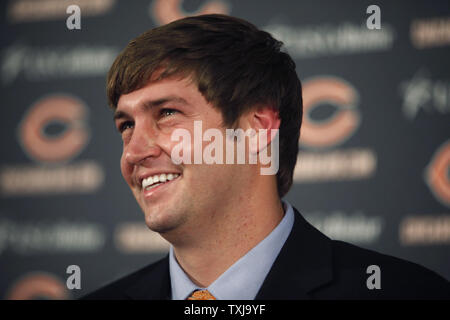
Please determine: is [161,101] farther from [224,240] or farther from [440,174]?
[440,174]

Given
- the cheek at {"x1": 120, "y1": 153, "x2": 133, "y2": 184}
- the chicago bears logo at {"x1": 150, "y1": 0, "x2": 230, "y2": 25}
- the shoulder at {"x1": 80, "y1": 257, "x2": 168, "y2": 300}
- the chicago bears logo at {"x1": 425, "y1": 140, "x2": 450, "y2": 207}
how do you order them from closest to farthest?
the cheek at {"x1": 120, "y1": 153, "x2": 133, "y2": 184}, the shoulder at {"x1": 80, "y1": 257, "x2": 168, "y2": 300}, the chicago bears logo at {"x1": 425, "y1": 140, "x2": 450, "y2": 207}, the chicago bears logo at {"x1": 150, "y1": 0, "x2": 230, "y2": 25}

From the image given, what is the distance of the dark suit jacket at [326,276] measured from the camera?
1592mm

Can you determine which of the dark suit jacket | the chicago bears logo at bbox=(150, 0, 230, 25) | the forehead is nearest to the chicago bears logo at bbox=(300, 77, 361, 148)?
the chicago bears logo at bbox=(150, 0, 230, 25)

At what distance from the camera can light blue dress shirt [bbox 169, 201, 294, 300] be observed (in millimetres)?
1610

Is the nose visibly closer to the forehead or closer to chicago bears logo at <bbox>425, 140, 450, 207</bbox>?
the forehead

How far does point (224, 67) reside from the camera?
1691 mm

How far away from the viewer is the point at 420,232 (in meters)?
2.49

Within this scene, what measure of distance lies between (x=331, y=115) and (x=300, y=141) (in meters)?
0.18

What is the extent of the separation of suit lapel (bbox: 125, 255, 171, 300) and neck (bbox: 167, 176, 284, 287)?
133mm

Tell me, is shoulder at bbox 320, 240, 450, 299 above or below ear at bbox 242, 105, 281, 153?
below

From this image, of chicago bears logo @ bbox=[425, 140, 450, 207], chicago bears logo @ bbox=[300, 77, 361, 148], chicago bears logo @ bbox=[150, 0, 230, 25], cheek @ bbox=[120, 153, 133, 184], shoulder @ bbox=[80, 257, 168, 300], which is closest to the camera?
cheek @ bbox=[120, 153, 133, 184]

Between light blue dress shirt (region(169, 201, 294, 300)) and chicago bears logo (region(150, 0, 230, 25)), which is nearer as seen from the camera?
light blue dress shirt (region(169, 201, 294, 300))

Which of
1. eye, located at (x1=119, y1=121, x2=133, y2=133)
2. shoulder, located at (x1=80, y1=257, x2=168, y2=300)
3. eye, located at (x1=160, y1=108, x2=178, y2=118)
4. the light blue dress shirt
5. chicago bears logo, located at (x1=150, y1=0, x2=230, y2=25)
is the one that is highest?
chicago bears logo, located at (x1=150, y1=0, x2=230, y2=25)

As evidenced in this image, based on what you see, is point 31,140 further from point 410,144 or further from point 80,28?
point 410,144
